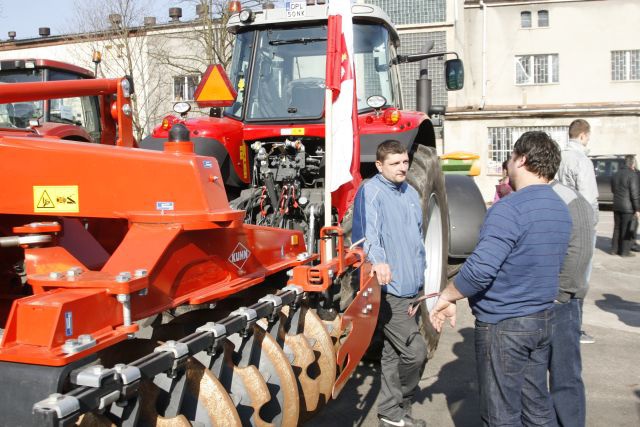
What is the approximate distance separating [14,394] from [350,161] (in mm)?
2438

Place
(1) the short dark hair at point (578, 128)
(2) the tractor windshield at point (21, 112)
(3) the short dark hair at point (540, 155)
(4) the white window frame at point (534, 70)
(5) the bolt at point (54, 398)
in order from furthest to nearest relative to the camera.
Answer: (4) the white window frame at point (534, 70) < (2) the tractor windshield at point (21, 112) < (1) the short dark hair at point (578, 128) < (3) the short dark hair at point (540, 155) < (5) the bolt at point (54, 398)

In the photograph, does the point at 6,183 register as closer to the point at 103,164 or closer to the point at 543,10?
the point at 103,164

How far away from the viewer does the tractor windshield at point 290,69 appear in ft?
16.8

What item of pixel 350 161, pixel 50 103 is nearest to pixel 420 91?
pixel 350 161

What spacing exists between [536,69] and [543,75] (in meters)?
0.39

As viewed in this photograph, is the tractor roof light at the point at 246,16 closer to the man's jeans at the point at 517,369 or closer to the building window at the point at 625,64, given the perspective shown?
the man's jeans at the point at 517,369

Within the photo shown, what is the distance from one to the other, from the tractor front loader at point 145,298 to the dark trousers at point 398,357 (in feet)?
1.48

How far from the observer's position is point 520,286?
3.01 metres

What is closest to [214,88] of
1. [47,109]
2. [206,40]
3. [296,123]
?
[296,123]

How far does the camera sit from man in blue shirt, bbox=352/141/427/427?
156 inches

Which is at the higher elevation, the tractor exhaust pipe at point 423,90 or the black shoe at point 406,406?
the tractor exhaust pipe at point 423,90

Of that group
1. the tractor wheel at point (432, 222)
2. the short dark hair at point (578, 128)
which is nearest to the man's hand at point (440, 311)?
the tractor wheel at point (432, 222)

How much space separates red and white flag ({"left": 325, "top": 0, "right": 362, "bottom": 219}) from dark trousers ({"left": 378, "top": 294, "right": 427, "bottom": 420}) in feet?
2.72

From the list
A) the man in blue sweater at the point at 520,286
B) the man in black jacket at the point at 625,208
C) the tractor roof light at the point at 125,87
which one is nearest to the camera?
the man in blue sweater at the point at 520,286
